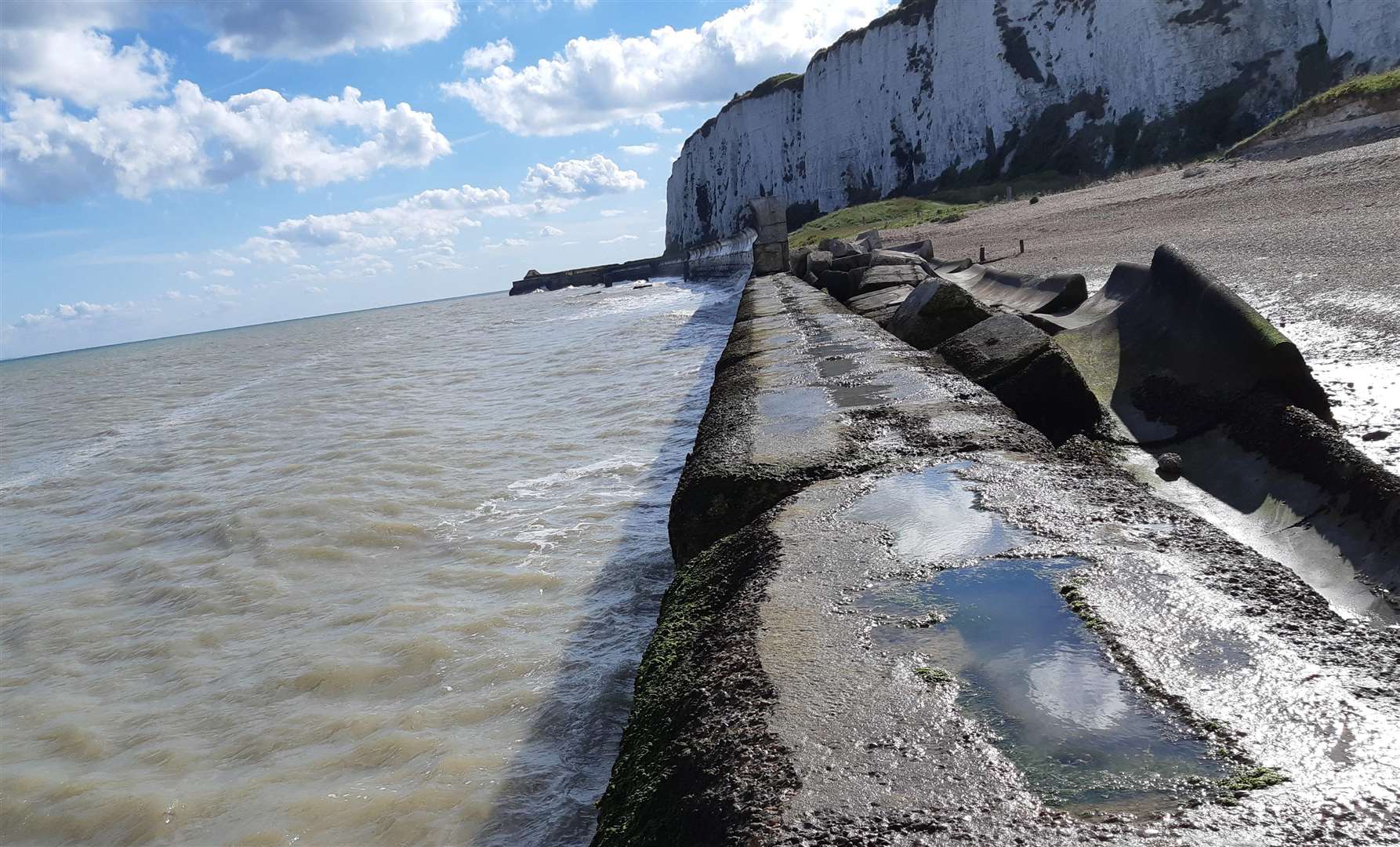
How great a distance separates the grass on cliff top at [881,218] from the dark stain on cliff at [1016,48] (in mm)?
9268

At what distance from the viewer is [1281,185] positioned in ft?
42.8

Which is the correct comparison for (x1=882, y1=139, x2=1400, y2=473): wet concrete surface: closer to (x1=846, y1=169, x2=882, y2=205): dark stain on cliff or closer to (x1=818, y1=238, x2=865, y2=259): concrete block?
(x1=818, y1=238, x2=865, y2=259): concrete block

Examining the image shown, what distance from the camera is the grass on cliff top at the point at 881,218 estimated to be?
1171 inches

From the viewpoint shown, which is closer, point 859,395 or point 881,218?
point 859,395

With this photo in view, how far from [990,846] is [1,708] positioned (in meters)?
4.36

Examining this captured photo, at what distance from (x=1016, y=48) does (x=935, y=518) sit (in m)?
43.9

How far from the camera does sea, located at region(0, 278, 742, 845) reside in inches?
106

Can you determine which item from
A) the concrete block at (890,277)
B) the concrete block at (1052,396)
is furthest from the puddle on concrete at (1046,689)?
the concrete block at (890,277)

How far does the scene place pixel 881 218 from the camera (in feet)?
106

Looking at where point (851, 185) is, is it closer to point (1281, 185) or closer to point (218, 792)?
point (1281, 185)

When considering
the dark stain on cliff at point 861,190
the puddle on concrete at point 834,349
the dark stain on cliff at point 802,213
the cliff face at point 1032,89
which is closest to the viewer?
the puddle on concrete at point 834,349

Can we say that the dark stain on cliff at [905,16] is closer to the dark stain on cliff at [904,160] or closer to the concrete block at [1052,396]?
the dark stain on cliff at [904,160]

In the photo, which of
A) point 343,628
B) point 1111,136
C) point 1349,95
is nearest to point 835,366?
point 343,628

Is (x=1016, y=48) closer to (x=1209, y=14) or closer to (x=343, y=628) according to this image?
(x=1209, y=14)
